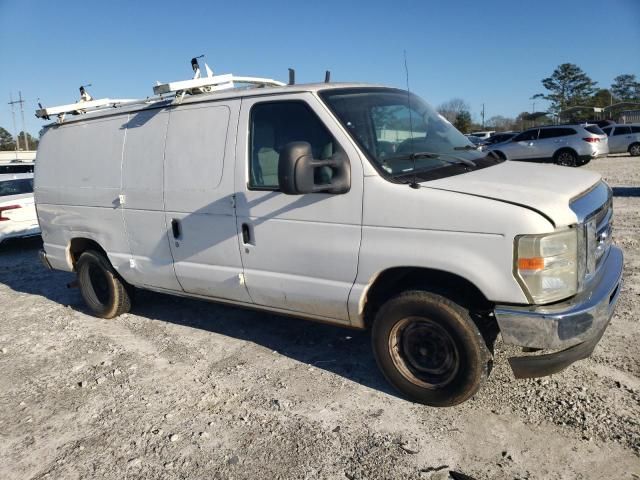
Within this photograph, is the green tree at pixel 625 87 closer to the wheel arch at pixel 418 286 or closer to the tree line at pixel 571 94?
the tree line at pixel 571 94

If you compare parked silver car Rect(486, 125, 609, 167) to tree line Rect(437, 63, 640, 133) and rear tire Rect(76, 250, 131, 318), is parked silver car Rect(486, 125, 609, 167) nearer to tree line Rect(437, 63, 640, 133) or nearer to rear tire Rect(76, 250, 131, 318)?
rear tire Rect(76, 250, 131, 318)

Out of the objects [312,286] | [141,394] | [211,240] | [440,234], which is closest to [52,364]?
[141,394]

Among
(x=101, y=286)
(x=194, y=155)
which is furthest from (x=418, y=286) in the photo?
(x=101, y=286)

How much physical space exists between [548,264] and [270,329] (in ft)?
9.37

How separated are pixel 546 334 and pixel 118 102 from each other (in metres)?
4.81

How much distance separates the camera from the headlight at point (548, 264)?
9.52ft

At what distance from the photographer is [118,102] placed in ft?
18.5

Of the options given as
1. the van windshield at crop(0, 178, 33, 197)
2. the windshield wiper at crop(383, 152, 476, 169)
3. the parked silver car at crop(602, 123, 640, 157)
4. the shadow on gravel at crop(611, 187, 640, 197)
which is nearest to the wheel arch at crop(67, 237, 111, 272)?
the windshield wiper at crop(383, 152, 476, 169)

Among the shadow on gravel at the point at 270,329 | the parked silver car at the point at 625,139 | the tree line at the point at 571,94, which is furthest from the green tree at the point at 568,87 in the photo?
the shadow on gravel at the point at 270,329

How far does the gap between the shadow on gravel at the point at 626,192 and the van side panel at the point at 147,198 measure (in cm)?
1044

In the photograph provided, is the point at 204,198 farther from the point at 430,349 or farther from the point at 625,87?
the point at 625,87

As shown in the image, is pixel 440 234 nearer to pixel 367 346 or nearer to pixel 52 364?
pixel 367 346

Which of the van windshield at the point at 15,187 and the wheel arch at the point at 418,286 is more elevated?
the van windshield at the point at 15,187

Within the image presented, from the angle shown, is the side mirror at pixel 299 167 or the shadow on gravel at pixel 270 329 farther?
the shadow on gravel at pixel 270 329
